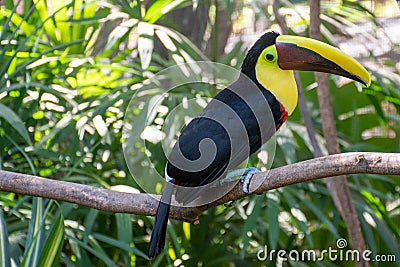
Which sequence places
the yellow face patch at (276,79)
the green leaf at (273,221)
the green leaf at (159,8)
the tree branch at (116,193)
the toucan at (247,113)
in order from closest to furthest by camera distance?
1. the tree branch at (116,193)
2. the toucan at (247,113)
3. the yellow face patch at (276,79)
4. the green leaf at (273,221)
5. the green leaf at (159,8)

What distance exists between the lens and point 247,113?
1428 millimetres

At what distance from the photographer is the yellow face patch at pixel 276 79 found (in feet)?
4.81

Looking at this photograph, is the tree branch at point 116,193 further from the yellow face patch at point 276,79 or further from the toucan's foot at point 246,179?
the yellow face patch at point 276,79

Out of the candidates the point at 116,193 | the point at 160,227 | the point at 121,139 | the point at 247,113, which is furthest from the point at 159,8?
the point at 160,227

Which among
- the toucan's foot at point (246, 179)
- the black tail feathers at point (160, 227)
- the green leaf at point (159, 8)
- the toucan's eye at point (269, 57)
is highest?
the green leaf at point (159, 8)

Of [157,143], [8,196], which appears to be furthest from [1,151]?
[157,143]

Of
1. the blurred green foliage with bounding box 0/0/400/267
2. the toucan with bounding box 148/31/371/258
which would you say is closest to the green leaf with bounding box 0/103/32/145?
the blurred green foliage with bounding box 0/0/400/267

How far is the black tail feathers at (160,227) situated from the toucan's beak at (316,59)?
0.40 meters

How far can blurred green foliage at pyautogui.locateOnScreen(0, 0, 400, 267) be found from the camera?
1894mm

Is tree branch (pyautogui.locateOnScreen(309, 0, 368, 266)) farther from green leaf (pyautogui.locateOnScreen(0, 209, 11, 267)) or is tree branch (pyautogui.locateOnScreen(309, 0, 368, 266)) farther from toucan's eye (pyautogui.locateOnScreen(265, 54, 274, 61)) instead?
green leaf (pyautogui.locateOnScreen(0, 209, 11, 267))

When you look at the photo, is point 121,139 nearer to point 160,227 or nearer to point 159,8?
point 159,8

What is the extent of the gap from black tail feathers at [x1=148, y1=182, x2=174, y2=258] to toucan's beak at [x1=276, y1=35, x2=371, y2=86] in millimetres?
401

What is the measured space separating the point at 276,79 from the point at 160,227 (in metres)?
0.44

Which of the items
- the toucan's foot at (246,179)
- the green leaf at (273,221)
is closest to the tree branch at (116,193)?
the toucan's foot at (246,179)
